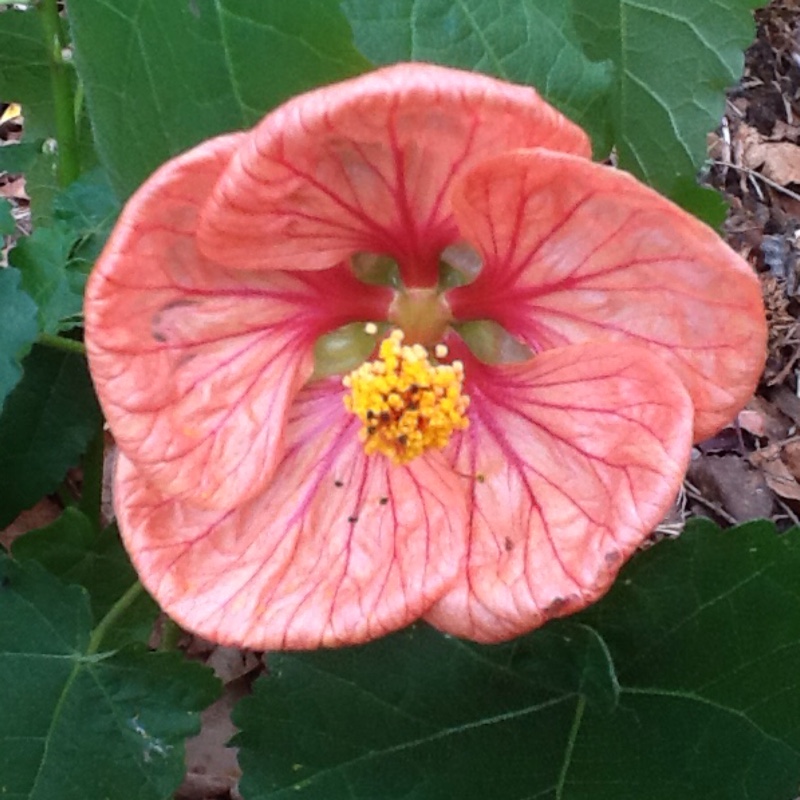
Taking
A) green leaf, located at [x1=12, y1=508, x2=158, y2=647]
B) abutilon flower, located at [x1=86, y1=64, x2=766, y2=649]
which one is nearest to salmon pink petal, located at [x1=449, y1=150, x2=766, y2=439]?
abutilon flower, located at [x1=86, y1=64, x2=766, y2=649]

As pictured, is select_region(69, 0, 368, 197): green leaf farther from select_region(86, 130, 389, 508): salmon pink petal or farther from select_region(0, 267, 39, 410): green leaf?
select_region(0, 267, 39, 410): green leaf

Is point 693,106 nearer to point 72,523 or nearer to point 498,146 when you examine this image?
point 498,146

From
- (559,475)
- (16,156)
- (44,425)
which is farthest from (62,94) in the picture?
(559,475)

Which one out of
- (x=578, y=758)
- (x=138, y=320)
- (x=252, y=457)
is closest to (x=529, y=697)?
(x=578, y=758)

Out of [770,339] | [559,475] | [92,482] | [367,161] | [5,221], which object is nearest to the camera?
[367,161]

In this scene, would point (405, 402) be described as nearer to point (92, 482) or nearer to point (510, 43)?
point (510, 43)

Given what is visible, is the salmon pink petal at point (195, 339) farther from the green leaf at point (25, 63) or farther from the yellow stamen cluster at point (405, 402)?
the green leaf at point (25, 63)

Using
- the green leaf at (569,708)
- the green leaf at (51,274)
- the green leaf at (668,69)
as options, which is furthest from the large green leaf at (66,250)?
the green leaf at (668,69)
